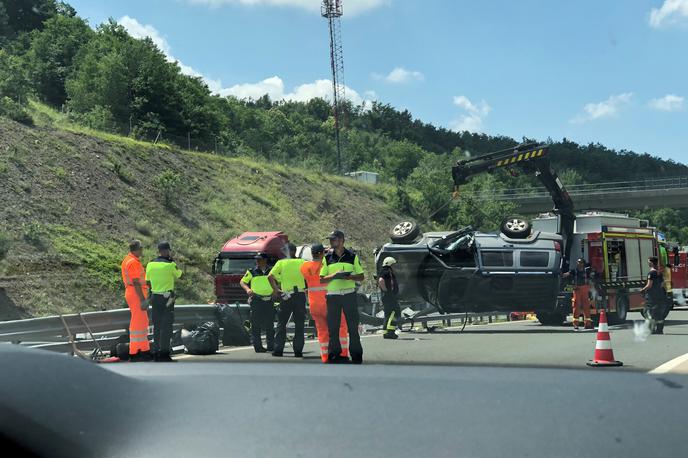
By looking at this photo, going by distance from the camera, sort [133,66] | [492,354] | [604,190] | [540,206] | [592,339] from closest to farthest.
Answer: [492,354] < [592,339] < [540,206] < [604,190] < [133,66]

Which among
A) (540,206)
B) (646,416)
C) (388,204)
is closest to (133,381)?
(646,416)

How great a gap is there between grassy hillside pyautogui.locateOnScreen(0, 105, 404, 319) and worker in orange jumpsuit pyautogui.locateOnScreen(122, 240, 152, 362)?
12866 millimetres

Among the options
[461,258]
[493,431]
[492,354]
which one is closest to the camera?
[493,431]

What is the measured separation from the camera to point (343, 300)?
992 centimetres

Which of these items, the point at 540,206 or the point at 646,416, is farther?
the point at 540,206

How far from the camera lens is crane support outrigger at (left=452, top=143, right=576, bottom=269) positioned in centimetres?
2109

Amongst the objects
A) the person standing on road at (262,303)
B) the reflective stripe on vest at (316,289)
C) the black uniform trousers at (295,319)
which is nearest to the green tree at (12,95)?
the person standing on road at (262,303)

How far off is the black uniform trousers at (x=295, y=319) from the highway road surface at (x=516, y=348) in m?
0.22

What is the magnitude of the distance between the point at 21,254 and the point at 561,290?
17.4m

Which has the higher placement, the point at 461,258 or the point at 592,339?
the point at 461,258

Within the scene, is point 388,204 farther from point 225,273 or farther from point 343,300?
point 343,300

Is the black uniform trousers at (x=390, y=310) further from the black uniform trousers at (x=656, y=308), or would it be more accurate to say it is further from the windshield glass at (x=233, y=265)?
the windshield glass at (x=233, y=265)

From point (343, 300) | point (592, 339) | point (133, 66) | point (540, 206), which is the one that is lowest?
point (592, 339)

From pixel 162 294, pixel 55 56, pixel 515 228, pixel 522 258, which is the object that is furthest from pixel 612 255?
pixel 55 56
